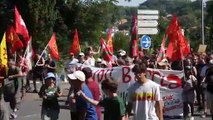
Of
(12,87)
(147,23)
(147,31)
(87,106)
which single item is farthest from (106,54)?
(87,106)

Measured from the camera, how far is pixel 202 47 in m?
27.9

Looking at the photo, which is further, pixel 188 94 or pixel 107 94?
pixel 188 94

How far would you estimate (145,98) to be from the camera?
8.84 meters

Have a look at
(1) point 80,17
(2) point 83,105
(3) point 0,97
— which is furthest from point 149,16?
(1) point 80,17

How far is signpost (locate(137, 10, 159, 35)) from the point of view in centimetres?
2349

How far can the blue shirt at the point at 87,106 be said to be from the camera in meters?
9.08

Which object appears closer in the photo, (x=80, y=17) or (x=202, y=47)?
(x=202, y=47)

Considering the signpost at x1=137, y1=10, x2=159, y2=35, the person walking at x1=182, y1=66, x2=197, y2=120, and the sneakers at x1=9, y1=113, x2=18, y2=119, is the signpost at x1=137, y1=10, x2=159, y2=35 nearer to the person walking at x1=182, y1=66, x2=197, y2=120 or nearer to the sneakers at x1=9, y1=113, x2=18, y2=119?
the person walking at x1=182, y1=66, x2=197, y2=120

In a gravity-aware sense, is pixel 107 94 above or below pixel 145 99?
above

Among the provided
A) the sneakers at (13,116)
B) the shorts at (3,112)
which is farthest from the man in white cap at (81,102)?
the sneakers at (13,116)

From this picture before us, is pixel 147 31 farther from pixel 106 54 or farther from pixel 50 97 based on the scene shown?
pixel 50 97

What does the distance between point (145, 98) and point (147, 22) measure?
1503 centimetres

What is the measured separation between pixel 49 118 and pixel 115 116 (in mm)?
3558

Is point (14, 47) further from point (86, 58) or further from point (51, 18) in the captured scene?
point (51, 18)
